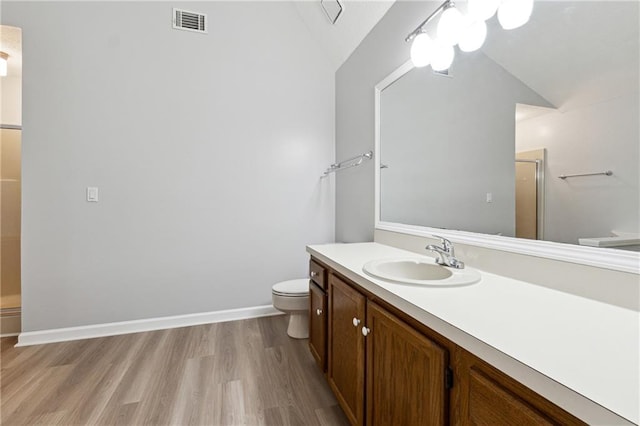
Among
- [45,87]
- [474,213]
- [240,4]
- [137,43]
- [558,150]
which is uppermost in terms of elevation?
[240,4]

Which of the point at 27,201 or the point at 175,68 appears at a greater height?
the point at 175,68

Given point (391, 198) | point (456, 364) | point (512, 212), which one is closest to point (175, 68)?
point (391, 198)

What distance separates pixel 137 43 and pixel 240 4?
0.93m

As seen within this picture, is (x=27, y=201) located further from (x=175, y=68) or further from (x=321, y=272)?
(x=321, y=272)

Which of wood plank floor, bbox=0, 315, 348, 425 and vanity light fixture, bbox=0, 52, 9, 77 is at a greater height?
vanity light fixture, bbox=0, 52, 9, 77

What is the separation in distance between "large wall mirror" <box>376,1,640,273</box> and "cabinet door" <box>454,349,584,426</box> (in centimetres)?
53

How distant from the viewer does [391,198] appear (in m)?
2.00

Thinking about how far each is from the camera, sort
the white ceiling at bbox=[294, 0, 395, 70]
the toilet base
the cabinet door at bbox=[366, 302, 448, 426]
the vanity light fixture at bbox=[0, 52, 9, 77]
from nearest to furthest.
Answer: the cabinet door at bbox=[366, 302, 448, 426] → the white ceiling at bbox=[294, 0, 395, 70] → the toilet base → the vanity light fixture at bbox=[0, 52, 9, 77]

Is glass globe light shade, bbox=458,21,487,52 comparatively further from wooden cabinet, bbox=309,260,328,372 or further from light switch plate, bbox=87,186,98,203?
light switch plate, bbox=87,186,98,203

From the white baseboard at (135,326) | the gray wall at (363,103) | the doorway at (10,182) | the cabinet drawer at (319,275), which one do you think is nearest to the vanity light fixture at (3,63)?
the doorway at (10,182)

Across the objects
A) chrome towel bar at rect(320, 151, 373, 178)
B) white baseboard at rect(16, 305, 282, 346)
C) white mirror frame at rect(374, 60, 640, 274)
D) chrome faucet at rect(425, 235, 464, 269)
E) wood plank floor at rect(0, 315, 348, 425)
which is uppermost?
chrome towel bar at rect(320, 151, 373, 178)

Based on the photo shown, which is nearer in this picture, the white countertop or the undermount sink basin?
the white countertop

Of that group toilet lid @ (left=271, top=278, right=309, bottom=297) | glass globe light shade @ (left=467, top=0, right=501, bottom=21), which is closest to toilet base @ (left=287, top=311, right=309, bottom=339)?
toilet lid @ (left=271, top=278, right=309, bottom=297)

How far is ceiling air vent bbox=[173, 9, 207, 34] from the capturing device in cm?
243
